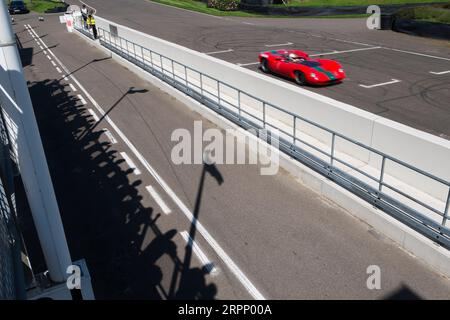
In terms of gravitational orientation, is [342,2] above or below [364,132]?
below

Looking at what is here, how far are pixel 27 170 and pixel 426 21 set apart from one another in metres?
29.8

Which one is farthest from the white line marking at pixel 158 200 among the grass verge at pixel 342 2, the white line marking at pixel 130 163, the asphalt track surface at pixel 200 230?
the grass verge at pixel 342 2

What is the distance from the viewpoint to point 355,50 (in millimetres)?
24094

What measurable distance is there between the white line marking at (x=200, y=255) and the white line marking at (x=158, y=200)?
944 mm

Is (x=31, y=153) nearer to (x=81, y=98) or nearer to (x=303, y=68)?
(x=81, y=98)

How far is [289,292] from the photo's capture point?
615 cm

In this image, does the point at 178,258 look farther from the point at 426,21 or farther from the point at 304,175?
the point at 426,21

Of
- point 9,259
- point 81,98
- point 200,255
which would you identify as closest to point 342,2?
point 81,98

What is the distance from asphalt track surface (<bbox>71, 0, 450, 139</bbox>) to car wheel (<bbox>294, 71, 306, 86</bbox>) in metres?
0.77

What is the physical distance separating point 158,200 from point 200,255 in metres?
2.25

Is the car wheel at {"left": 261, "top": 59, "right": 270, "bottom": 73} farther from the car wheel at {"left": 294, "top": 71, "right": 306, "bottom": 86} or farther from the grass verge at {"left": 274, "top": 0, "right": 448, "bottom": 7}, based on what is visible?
the grass verge at {"left": 274, "top": 0, "right": 448, "bottom": 7}

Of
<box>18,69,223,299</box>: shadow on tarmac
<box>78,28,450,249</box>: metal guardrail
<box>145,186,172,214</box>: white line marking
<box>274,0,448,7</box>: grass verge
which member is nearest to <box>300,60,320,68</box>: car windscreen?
<box>78,28,450,249</box>: metal guardrail

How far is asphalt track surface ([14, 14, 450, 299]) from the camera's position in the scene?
631cm
